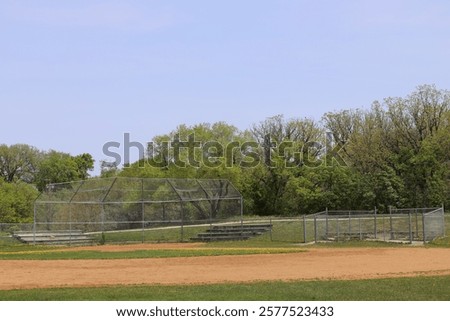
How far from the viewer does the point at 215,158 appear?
6844 cm

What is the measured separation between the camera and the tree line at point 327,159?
63.1m

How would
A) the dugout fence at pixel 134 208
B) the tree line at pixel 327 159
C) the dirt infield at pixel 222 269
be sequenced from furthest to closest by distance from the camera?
the tree line at pixel 327 159
the dugout fence at pixel 134 208
the dirt infield at pixel 222 269

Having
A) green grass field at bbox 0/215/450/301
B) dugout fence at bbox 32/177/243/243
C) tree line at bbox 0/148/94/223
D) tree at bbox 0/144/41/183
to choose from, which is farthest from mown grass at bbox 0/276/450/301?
tree at bbox 0/144/41/183

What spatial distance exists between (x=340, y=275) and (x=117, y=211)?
28151mm

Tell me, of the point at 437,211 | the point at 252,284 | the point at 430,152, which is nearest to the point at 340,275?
the point at 252,284

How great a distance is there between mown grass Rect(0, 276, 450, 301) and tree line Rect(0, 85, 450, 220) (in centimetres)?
4557

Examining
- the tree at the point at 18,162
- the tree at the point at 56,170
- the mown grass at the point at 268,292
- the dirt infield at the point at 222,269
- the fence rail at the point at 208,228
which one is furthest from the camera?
the tree at the point at 18,162

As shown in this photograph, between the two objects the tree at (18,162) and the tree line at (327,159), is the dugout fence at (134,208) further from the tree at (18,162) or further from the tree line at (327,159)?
the tree at (18,162)

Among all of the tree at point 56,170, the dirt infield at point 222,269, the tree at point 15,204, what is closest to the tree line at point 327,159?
the tree at point 15,204

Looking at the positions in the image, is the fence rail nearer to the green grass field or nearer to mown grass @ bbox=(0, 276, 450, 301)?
the green grass field

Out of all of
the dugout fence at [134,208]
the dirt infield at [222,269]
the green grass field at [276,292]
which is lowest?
the dirt infield at [222,269]

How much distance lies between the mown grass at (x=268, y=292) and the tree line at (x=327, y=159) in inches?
1794

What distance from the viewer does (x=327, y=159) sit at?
74562 mm

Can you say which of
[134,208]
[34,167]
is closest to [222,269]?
[134,208]
